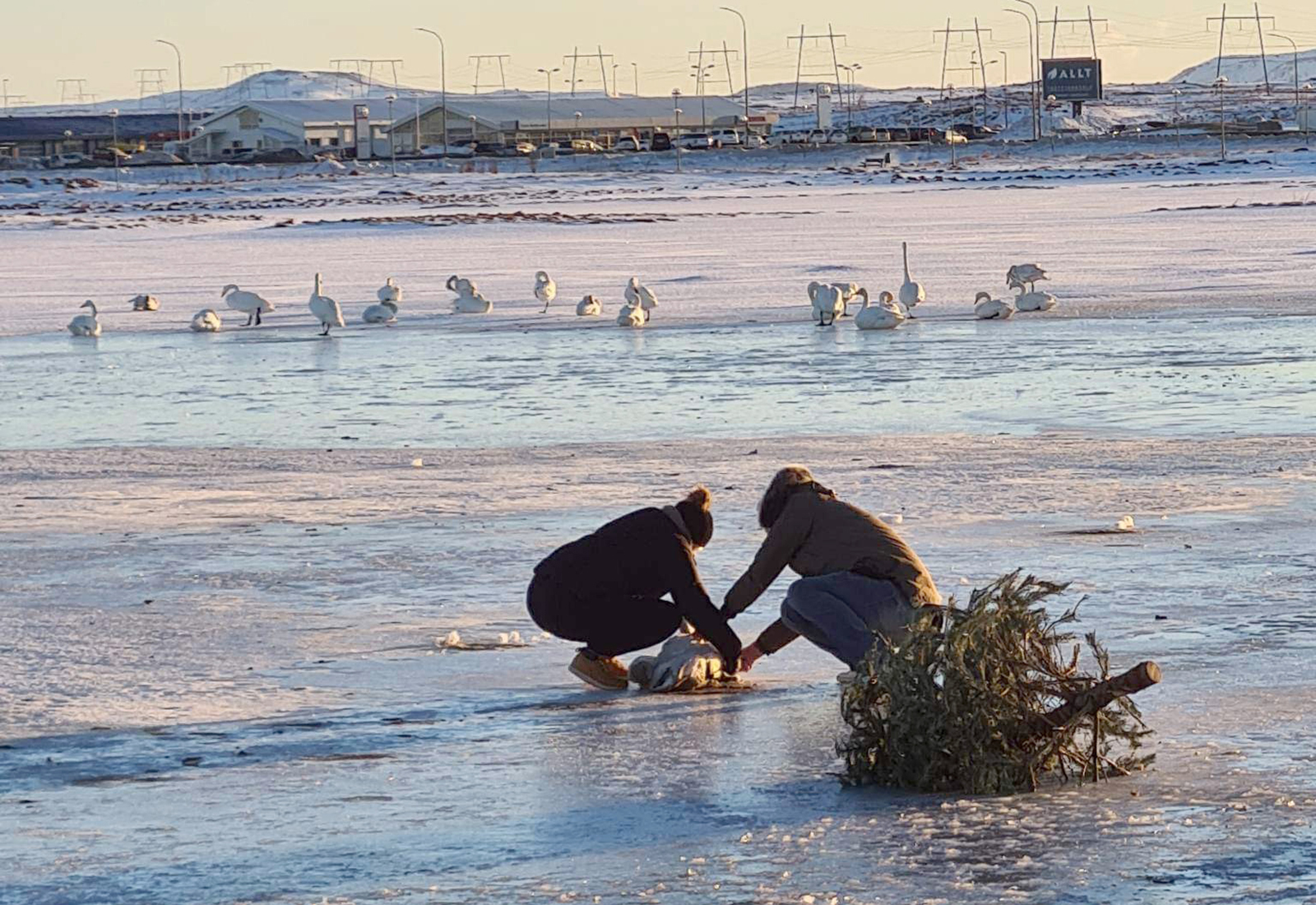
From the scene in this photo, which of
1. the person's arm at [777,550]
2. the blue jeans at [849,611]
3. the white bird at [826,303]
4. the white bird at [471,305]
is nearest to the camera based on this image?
the blue jeans at [849,611]

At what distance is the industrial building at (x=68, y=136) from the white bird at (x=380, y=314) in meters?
126

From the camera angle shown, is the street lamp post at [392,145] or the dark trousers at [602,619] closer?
the dark trousers at [602,619]

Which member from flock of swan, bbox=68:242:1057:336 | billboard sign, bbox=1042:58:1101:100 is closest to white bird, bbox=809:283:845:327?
flock of swan, bbox=68:242:1057:336

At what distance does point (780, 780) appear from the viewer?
6.23 meters

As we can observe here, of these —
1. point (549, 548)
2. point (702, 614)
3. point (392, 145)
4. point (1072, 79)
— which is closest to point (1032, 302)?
point (549, 548)

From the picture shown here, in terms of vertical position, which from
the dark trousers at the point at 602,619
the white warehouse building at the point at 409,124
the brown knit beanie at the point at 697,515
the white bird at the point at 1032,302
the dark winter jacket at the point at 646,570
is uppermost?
the white warehouse building at the point at 409,124

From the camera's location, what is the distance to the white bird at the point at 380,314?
80.3ft

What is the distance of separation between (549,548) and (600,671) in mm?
2628

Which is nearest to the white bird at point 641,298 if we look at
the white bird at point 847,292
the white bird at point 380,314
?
the white bird at point 847,292

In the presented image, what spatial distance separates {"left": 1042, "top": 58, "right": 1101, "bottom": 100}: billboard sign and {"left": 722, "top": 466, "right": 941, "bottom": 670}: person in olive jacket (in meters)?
156

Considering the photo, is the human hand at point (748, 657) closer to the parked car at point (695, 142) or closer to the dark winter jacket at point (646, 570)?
the dark winter jacket at point (646, 570)

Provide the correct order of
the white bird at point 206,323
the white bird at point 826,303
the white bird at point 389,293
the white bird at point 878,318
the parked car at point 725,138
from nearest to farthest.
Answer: the white bird at point 878,318 < the white bird at point 826,303 < the white bird at point 206,323 < the white bird at point 389,293 < the parked car at point 725,138

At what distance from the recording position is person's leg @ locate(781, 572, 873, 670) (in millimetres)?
7168

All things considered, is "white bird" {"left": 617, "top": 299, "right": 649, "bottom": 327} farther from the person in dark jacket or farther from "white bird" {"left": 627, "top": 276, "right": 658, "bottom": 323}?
the person in dark jacket
